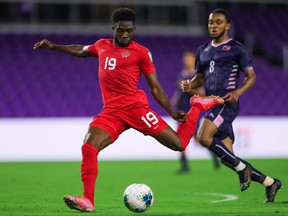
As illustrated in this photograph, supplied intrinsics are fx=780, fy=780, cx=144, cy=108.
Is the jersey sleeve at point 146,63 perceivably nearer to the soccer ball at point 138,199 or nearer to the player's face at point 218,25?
the soccer ball at point 138,199

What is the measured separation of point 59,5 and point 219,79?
53.8 feet

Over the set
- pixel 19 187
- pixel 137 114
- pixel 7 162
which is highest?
pixel 137 114

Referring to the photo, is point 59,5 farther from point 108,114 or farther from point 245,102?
point 108,114

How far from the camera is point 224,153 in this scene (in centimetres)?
948

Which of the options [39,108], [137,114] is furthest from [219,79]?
[39,108]

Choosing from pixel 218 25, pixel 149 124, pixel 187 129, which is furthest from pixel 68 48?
pixel 218 25

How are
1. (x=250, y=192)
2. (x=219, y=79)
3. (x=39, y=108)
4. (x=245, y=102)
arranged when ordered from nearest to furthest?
(x=219, y=79), (x=250, y=192), (x=39, y=108), (x=245, y=102)

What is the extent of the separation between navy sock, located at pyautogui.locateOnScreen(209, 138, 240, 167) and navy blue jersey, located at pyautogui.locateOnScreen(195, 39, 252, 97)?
62cm

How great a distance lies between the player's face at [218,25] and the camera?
9.73 m

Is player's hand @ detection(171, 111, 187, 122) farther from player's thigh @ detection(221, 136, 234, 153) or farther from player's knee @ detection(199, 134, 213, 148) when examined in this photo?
player's thigh @ detection(221, 136, 234, 153)

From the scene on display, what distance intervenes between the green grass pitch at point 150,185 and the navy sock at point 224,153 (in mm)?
504

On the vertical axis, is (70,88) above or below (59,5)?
below

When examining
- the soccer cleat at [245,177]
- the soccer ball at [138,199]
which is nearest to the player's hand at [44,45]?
the soccer ball at [138,199]

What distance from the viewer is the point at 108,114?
8.57 metres
